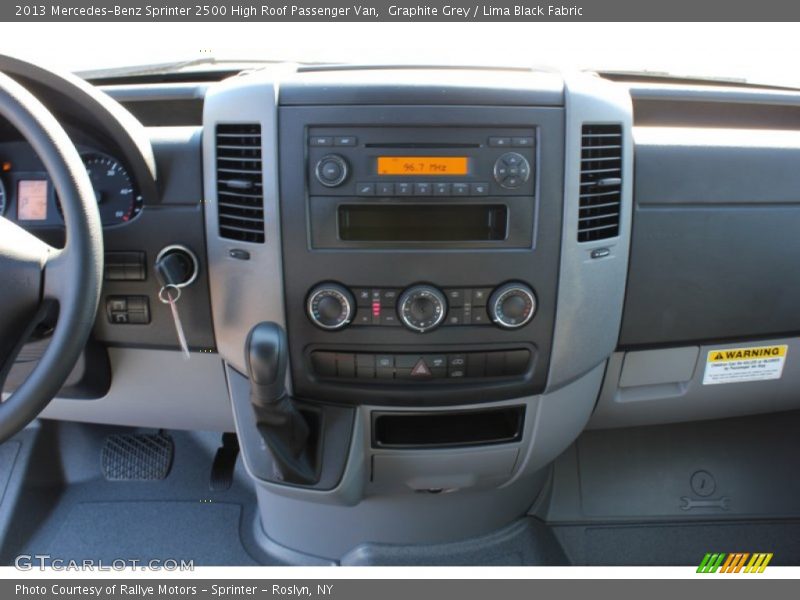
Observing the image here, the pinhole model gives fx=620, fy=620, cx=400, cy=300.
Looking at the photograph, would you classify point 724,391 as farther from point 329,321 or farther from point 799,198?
point 329,321

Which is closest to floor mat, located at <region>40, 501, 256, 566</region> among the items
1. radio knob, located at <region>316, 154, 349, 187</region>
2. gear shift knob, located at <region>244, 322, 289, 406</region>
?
gear shift knob, located at <region>244, 322, 289, 406</region>

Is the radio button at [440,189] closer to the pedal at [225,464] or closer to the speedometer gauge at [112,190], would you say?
the speedometer gauge at [112,190]

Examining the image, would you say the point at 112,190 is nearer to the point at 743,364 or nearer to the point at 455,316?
the point at 455,316

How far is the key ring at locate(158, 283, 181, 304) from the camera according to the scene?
1319 mm

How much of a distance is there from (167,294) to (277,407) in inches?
15.2

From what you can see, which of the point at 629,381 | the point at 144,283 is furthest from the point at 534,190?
the point at 144,283

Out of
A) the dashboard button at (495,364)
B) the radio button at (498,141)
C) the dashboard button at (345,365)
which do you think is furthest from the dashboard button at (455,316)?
the radio button at (498,141)

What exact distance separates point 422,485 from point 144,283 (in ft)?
2.67

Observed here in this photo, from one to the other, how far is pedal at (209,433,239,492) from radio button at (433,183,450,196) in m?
1.31

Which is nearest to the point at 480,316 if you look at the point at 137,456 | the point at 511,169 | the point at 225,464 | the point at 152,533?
the point at 511,169

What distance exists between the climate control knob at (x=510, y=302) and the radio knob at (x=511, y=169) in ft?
0.69

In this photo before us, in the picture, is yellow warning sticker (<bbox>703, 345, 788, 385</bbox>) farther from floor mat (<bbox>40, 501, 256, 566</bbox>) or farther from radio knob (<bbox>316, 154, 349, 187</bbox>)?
floor mat (<bbox>40, 501, 256, 566</bbox>)

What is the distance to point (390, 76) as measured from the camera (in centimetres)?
123
